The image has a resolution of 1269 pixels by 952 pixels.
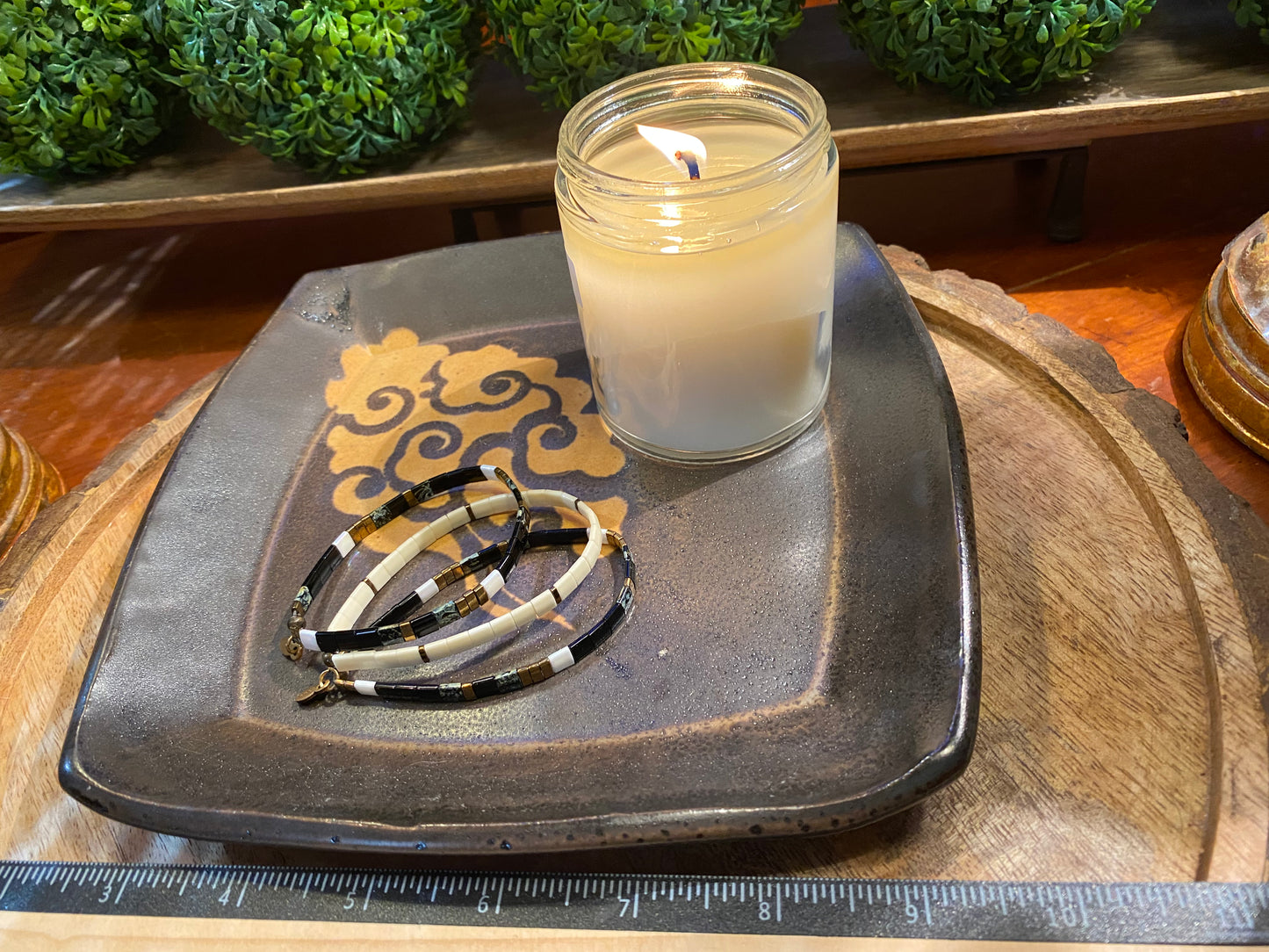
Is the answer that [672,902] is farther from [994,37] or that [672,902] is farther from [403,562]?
[994,37]

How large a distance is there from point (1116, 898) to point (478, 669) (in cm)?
32

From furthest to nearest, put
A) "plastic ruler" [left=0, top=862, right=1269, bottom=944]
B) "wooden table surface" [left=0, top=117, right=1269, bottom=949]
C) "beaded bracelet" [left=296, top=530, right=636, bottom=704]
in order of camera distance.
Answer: "wooden table surface" [left=0, top=117, right=1269, bottom=949], "beaded bracelet" [left=296, top=530, right=636, bottom=704], "plastic ruler" [left=0, top=862, right=1269, bottom=944]

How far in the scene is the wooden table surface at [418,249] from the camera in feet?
2.89

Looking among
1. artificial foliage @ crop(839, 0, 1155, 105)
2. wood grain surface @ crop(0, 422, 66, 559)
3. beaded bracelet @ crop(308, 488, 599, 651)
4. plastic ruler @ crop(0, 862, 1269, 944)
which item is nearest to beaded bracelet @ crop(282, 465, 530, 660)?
beaded bracelet @ crop(308, 488, 599, 651)

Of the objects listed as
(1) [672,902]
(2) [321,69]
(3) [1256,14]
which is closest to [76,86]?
(2) [321,69]

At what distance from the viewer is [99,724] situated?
19.0 inches

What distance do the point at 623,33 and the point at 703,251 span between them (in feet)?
1.23

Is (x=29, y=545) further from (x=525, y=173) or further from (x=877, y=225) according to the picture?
(x=877, y=225)

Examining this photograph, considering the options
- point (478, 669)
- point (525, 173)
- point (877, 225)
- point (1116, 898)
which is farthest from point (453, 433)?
point (877, 225)

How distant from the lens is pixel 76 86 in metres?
0.89

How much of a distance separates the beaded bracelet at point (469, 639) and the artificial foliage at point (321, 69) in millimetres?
516

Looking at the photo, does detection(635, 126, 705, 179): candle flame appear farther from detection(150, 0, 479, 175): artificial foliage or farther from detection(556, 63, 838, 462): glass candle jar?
detection(150, 0, 479, 175): artificial foliage

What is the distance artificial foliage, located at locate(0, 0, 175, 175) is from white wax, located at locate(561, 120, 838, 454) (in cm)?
58

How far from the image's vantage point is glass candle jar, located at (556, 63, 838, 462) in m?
0.50
